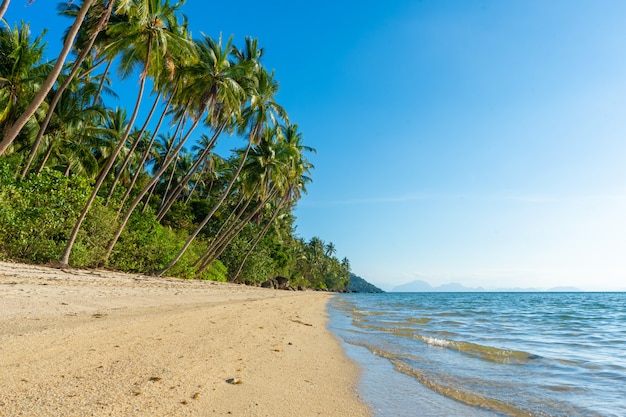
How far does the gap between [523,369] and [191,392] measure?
5591 millimetres

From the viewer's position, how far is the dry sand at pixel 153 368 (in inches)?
110

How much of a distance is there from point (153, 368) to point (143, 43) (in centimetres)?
1578

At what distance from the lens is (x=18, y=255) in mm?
14523

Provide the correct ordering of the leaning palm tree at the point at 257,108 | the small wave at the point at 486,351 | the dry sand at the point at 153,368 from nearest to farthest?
the dry sand at the point at 153,368
the small wave at the point at 486,351
the leaning palm tree at the point at 257,108

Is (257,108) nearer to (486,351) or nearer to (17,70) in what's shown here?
(17,70)

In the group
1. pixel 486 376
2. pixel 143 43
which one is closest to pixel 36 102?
pixel 143 43

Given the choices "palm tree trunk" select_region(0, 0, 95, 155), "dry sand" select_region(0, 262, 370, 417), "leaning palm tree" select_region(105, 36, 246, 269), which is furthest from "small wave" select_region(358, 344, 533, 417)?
"leaning palm tree" select_region(105, 36, 246, 269)

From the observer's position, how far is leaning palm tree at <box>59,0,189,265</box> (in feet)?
50.7

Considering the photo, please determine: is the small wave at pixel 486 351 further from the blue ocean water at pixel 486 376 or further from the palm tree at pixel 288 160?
the palm tree at pixel 288 160

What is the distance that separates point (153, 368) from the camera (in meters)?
3.74

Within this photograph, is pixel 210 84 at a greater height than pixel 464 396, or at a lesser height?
greater

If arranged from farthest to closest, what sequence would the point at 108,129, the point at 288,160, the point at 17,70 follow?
the point at 288,160, the point at 108,129, the point at 17,70

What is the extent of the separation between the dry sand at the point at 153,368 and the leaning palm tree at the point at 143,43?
11457 millimetres

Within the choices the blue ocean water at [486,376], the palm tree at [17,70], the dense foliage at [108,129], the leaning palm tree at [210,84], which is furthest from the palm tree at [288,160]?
the blue ocean water at [486,376]
